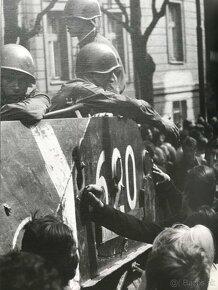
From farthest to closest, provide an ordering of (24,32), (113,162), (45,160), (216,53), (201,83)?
(216,53), (201,83), (24,32), (113,162), (45,160)

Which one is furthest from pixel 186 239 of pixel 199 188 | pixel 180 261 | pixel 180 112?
pixel 180 112

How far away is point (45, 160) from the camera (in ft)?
9.25

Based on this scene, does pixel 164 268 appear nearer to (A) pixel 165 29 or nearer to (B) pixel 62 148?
(B) pixel 62 148

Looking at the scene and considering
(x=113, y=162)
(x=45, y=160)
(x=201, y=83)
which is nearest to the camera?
(x=45, y=160)

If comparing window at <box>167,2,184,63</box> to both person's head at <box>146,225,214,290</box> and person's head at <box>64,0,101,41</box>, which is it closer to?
person's head at <box>64,0,101,41</box>

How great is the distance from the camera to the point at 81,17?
4504mm

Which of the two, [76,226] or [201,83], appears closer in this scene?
[76,226]

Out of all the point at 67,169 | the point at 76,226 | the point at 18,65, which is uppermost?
the point at 18,65

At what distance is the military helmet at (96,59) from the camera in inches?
161

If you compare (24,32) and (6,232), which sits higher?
(24,32)

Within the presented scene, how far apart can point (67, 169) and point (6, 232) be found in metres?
0.55

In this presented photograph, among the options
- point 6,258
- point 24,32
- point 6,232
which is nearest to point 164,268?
point 6,258

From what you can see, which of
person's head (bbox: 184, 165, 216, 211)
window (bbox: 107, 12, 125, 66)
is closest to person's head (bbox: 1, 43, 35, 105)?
person's head (bbox: 184, 165, 216, 211)

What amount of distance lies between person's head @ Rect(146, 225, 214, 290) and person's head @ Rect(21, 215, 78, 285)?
345 mm
